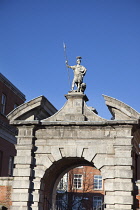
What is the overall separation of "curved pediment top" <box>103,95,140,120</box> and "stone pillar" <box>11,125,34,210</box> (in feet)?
11.9

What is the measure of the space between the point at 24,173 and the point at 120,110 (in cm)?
499

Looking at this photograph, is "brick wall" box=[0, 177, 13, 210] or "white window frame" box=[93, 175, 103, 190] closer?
"brick wall" box=[0, 177, 13, 210]

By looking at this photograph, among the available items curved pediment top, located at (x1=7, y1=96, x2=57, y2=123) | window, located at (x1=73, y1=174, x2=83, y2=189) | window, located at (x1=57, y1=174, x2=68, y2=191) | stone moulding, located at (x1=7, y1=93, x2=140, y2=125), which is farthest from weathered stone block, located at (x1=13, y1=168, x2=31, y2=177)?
window, located at (x1=73, y1=174, x2=83, y2=189)

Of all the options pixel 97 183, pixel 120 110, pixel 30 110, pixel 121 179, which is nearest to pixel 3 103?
pixel 30 110

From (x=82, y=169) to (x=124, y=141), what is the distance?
31.4 meters

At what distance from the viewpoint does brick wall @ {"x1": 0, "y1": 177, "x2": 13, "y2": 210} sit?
15.9m

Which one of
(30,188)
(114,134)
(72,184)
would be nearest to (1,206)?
(30,188)

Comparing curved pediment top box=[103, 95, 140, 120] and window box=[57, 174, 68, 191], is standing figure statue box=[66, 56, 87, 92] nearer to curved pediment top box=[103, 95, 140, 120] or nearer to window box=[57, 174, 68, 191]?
curved pediment top box=[103, 95, 140, 120]

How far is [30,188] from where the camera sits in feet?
51.0

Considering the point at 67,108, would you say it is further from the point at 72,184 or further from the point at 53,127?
the point at 72,184

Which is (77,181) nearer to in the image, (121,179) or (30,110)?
(30,110)

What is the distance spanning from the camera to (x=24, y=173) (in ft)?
51.3

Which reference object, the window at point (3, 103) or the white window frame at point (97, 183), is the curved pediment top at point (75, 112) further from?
the white window frame at point (97, 183)

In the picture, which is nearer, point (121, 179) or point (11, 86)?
point (121, 179)
